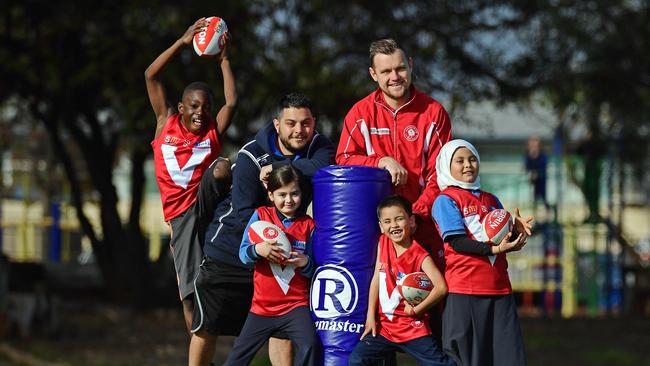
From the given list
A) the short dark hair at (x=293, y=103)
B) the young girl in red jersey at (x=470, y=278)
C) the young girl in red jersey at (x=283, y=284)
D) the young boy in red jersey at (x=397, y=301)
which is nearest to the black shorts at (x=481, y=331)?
the young girl in red jersey at (x=470, y=278)

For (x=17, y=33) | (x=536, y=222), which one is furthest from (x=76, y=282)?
(x=536, y=222)

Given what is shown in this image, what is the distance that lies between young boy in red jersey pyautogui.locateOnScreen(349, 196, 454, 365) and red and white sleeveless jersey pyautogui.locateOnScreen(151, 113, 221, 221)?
5.23 feet

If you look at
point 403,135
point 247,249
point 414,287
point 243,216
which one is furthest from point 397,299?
point 243,216

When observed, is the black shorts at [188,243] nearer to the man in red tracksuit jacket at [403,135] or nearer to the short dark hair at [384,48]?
the man in red tracksuit jacket at [403,135]

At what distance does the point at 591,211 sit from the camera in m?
21.5

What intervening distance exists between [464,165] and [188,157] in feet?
6.76

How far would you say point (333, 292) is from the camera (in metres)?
7.36

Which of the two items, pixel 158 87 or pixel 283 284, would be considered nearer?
pixel 283 284

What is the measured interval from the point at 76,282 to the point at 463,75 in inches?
355

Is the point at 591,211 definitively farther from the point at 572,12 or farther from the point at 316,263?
the point at 316,263

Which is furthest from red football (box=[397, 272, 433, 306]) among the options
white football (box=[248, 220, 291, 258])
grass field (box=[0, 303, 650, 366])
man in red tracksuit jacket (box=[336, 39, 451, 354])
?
grass field (box=[0, 303, 650, 366])

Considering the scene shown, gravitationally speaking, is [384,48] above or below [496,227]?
above

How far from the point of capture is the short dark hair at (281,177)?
734cm

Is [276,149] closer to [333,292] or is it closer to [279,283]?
[279,283]
